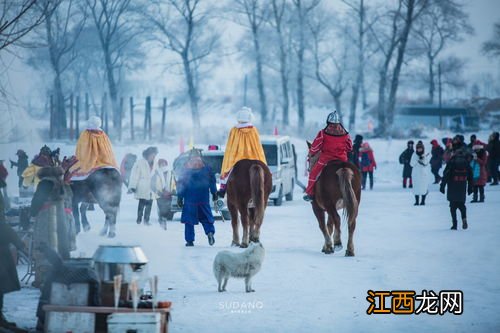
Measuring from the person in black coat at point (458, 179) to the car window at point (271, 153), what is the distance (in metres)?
6.55

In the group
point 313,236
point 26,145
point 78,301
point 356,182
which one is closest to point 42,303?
point 78,301

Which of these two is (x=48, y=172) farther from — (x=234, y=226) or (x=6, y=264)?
(x=234, y=226)

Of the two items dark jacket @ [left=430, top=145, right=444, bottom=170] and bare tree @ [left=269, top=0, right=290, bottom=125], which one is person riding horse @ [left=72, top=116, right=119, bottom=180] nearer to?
dark jacket @ [left=430, top=145, right=444, bottom=170]

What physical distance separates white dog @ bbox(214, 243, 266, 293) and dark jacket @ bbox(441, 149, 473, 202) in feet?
25.1

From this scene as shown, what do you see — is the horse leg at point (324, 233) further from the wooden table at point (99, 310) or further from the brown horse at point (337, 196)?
the wooden table at point (99, 310)

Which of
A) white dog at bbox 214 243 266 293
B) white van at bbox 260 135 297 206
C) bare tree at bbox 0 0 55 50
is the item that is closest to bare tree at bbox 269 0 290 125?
white van at bbox 260 135 297 206

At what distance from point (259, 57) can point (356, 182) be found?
37.9 m

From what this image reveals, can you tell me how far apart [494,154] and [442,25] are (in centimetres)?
2431

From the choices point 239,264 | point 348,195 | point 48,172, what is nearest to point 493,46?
point 348,195

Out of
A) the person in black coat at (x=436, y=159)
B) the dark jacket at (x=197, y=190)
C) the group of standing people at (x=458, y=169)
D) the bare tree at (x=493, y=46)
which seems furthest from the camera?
the bare tree at (x=493, y=46)

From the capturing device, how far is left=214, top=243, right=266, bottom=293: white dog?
11648mm

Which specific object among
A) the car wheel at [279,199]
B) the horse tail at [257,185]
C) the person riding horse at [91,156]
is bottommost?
the car wheel at [279,199]

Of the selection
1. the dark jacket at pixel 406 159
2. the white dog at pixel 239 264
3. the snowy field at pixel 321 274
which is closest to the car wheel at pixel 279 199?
the snowy field at pixel 321 274

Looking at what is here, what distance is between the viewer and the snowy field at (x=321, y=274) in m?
10.3
